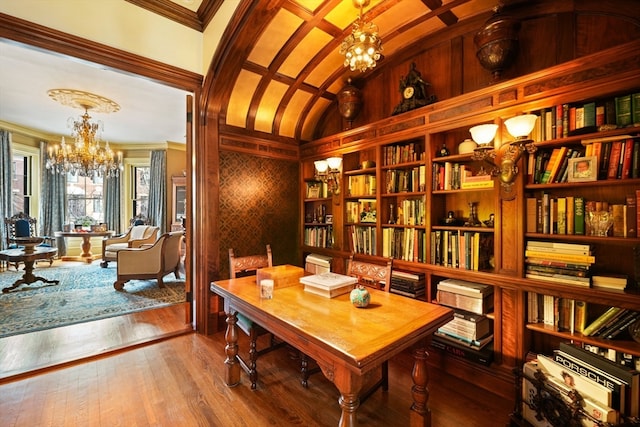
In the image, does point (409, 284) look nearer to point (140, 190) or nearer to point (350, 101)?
point (350, 101)

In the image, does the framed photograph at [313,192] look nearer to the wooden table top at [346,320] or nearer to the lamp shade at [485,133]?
the wooden table top at [346,320]

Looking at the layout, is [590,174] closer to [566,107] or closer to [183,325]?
[566,107]

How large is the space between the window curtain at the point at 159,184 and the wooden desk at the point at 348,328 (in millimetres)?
6693

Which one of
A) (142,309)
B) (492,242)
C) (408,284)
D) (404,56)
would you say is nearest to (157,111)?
(142,309)

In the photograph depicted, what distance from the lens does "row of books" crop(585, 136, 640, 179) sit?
1.62 m

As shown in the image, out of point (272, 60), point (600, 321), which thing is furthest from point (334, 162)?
point (600, 321)

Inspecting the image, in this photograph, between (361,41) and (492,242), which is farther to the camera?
(492,242)

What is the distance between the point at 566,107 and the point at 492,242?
106 cm

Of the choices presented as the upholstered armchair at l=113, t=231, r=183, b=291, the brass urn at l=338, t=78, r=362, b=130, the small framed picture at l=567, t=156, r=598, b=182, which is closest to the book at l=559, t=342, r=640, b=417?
the small framed picture at l=567, t=156, r=598, b=182

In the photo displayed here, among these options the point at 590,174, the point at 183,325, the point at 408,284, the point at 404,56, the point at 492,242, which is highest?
the point at 404,56

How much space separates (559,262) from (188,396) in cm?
267

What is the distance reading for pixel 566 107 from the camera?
6.08 ft

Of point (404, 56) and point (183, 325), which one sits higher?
point (404, 56)

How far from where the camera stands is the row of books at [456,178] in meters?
2.19
